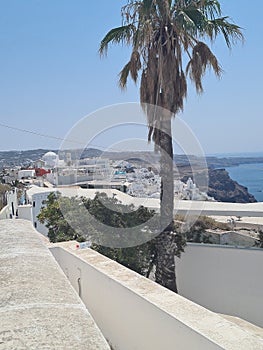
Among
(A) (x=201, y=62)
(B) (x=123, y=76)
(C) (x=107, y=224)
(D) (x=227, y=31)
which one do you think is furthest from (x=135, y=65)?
(C) (x=107, y=224)

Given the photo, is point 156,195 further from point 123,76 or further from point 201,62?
point 201,62

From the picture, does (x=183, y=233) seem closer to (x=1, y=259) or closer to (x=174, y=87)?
(x=174, y=87)

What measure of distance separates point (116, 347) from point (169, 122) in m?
5.39

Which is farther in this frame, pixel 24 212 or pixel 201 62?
pixel 24 212

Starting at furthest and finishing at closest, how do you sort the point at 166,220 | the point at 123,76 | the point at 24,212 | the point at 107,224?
the point at 24,212 → the point at 123,76 → the point at 107,224 → the point at 166,220

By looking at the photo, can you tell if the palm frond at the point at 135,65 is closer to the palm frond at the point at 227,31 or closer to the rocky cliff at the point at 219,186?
the palm frond at the point at 227,31

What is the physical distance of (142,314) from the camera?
3.74 meters

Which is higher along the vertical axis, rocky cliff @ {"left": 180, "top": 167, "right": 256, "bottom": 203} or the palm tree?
the palm tree

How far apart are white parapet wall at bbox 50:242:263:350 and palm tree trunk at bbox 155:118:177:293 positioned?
2.74m

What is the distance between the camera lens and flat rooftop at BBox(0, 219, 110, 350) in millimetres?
1732

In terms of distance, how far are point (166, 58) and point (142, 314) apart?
6169mm

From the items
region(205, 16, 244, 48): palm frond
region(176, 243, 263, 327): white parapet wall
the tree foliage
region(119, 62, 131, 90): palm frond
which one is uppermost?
region(205, 16, 244, 48): palm frond

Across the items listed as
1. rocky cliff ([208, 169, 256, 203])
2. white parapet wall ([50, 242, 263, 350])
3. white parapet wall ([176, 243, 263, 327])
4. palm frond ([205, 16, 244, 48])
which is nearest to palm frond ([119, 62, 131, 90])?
palm frond ([205, 16, 244, 48])

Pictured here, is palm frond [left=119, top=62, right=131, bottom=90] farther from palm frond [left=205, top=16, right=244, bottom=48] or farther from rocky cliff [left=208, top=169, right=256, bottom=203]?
rocky cliff [left=208, top=169, right=256, bottom=203]
